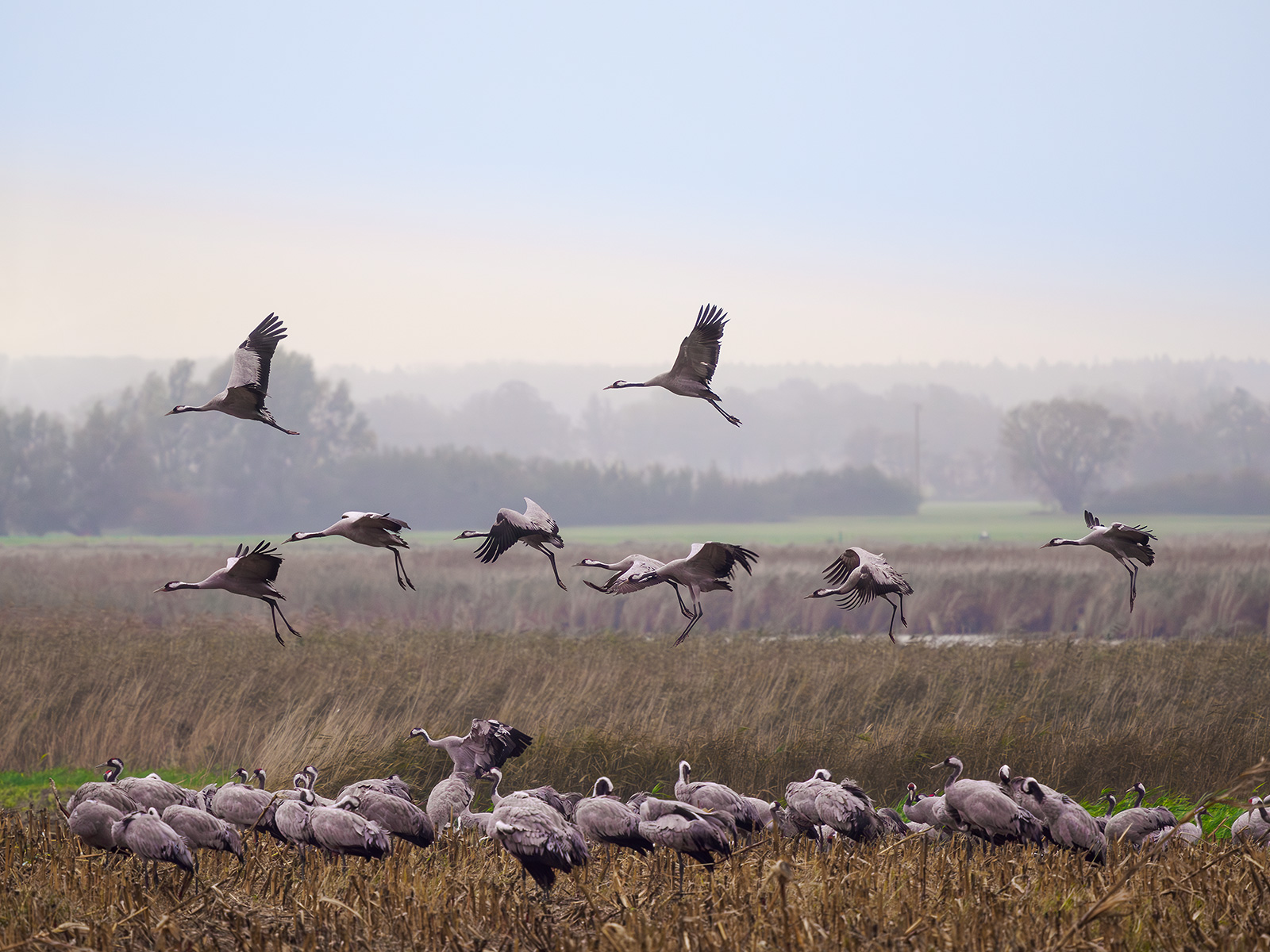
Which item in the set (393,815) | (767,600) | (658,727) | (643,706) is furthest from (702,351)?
(767,600)

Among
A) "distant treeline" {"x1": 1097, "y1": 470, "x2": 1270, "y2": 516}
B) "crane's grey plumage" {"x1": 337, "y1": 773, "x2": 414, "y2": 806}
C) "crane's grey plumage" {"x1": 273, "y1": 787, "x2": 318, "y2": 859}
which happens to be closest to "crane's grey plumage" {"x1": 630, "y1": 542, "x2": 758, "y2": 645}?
"crane's grey plumage" {"x1": 273, "y1": 787, "x2": 318, "y2": 859}

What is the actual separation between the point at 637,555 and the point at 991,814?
5142mm

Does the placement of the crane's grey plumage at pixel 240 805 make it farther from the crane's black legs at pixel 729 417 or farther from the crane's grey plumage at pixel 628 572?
the crane's black legs at pixel 729 417

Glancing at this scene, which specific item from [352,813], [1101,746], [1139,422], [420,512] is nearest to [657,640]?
[1101,746]

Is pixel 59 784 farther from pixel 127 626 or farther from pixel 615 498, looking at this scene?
pixel 615 498

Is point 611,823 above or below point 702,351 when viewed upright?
below

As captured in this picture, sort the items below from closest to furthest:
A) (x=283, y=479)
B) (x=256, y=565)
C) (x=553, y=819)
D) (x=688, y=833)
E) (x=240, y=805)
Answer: (x=256, y=565) < (x=553, y=819) < (x=688, y=833) < (x=240, y=805) < (x=283, y=479)

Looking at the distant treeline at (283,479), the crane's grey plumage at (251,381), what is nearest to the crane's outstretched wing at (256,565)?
the crane's grey plumage at (251,381)

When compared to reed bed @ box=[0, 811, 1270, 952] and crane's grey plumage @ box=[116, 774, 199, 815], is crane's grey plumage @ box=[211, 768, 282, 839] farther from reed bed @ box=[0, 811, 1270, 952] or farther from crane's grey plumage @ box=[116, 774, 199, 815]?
reed bed @ box=[0, 811, 1270, 952]

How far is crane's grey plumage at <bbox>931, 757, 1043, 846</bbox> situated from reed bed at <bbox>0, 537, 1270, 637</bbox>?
66.7ft

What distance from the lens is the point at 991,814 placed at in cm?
824

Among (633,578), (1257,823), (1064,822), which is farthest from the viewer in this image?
(1257,823)

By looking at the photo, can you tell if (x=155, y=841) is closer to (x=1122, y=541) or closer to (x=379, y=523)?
(x=379, y=523)

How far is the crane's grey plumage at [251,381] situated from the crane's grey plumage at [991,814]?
5.79 metres
